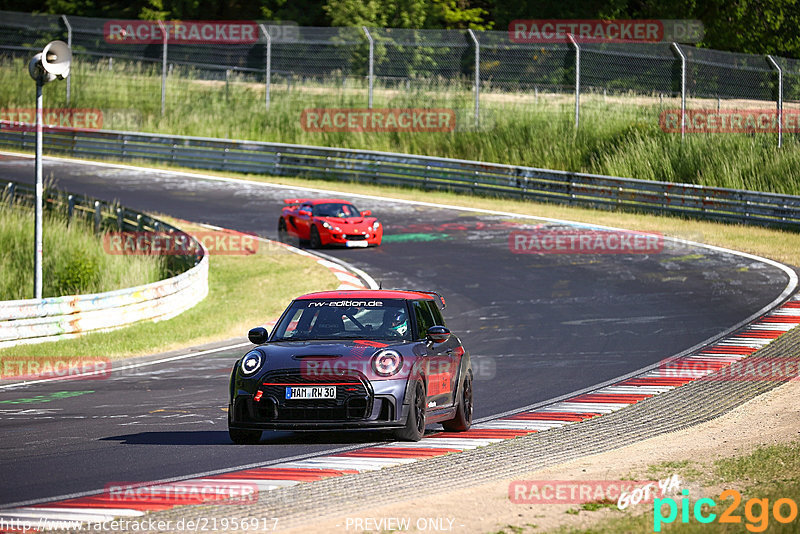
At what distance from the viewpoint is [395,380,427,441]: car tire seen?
10094 mm

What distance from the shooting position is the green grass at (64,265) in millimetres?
22406

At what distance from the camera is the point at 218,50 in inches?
2196

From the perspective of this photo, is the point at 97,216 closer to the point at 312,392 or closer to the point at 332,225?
the point at 332,225

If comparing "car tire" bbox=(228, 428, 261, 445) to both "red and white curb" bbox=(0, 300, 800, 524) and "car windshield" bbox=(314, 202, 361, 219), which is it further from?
"car windshield" bbox=(314, 202, 361, 219)

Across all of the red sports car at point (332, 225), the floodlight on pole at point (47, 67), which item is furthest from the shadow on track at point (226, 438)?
the red sports car at point (332, 225)

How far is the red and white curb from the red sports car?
1189 centimetres

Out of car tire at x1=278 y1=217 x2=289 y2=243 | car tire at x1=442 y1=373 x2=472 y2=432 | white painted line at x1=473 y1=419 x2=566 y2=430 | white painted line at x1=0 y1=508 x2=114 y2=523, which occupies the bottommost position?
car tire at x1=278 y1=217 x2=289 y2=243

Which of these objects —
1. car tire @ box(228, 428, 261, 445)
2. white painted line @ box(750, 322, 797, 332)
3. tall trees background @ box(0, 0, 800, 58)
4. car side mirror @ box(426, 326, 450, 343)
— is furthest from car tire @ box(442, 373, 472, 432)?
tall trees background @ box(0, 0, 800, 58)

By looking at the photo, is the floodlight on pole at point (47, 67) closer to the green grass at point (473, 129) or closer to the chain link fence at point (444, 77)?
the chain link fence at point (444, 77)

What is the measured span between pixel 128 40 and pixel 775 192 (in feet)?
110

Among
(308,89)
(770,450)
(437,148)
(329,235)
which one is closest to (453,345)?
(770,450)

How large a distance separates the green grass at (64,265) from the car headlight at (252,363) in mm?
12819

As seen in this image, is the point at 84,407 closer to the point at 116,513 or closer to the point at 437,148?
the point at 116,513

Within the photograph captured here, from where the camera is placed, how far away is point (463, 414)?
11391 mm
